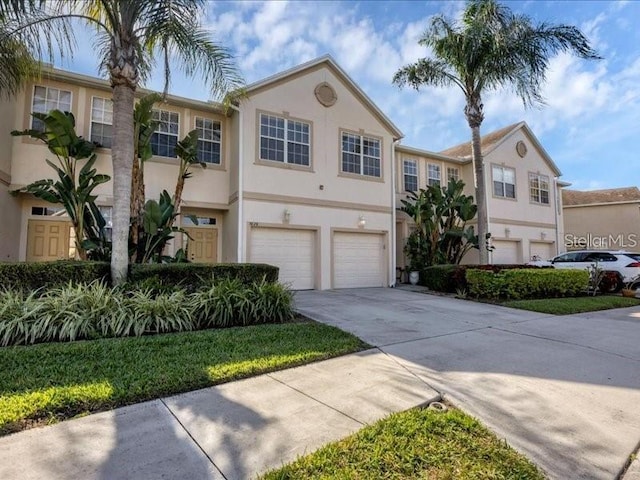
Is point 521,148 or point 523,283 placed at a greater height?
point 521,148

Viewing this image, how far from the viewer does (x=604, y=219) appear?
26.6m

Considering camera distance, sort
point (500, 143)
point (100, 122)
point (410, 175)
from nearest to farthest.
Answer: point (100, 122), point (410, 175), point (500, 143)

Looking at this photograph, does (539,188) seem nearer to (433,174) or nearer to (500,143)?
(500,143)

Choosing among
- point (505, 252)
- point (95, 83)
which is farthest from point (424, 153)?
point (95, 83)

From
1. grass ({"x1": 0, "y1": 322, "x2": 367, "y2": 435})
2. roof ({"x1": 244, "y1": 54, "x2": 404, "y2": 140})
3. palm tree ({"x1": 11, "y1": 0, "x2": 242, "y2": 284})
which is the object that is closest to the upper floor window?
roof ({"x1": 244, "y1": 54, "x2": 404, "y2": 140})

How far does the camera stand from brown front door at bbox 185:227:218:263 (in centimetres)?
1303

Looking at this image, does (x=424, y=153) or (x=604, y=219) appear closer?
(x=424, y=153)

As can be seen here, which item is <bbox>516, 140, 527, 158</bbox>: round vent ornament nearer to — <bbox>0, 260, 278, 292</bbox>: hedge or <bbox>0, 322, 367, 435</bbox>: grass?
<bbox>0, 260, 278, 292</bbox>: hedge

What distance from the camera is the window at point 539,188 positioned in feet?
66.8

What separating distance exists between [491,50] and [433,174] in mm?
6546

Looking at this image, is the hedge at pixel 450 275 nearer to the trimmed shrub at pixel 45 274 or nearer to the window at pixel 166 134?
the window at pixel 166 134

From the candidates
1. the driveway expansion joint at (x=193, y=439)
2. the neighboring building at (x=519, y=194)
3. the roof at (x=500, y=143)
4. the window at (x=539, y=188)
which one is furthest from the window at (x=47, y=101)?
the window at (x=539, y=188)

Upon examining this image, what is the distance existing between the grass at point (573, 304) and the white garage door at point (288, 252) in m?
6.47

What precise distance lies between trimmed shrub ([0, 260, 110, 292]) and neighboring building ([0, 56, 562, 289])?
4.36 m
